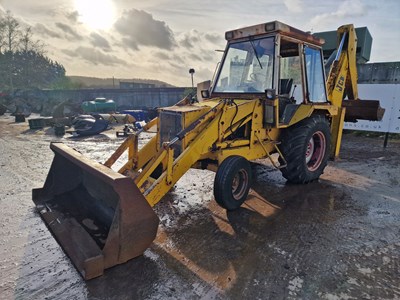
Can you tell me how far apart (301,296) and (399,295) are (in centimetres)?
85

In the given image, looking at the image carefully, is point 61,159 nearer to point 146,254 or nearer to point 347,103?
point 146,254

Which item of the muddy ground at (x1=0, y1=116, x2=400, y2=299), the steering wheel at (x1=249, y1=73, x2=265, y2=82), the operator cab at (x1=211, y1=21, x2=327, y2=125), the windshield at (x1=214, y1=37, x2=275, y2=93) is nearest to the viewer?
the muddy ground at (x1=0, y1=116, x2=400, y2=299)

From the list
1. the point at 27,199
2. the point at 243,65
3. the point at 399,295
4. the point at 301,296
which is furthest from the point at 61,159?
the point at 399,295

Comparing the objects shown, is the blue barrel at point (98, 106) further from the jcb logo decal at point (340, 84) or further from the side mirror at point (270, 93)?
the side mirror at point (270, 93)

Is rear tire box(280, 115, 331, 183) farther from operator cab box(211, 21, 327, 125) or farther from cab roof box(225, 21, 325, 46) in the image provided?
cab roof box(225, 21, 325, 46)

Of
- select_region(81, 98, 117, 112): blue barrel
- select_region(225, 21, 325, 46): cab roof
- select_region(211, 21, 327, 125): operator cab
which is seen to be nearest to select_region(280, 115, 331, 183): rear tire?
select_region(211, 21, 327, 125): operator cab

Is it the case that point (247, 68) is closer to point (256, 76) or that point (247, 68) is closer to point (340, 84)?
point (256, 76)

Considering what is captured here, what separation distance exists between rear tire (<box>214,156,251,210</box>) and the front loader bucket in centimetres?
114

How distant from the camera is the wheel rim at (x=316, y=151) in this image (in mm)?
5456

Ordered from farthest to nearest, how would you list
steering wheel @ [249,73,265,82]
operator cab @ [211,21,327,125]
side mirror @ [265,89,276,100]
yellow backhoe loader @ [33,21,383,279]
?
steering wheel @ [249,73,265,82] < operator cab @ [211,21,327,125] < side mirror @ [265,89,276,100] < yellow backhoe loader @ [33,21,383,279]

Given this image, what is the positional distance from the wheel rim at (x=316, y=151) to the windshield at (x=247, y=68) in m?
1.73

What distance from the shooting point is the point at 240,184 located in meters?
4.05

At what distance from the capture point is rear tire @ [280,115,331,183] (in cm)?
480

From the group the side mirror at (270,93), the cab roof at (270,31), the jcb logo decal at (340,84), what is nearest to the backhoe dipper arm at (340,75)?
the jcb logo decal at (340,84)
